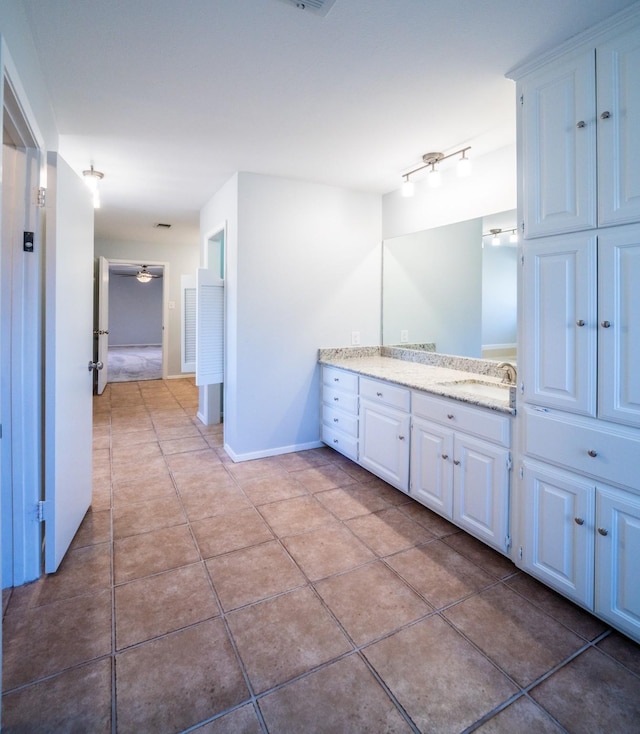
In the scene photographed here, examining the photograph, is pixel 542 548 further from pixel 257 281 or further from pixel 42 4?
pixel 42 4

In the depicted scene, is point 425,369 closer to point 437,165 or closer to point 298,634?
point 437,165

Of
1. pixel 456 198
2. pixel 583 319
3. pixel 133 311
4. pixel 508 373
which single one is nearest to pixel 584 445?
pixel 583 319

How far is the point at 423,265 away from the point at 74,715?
3.44 m

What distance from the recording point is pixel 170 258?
7359mm

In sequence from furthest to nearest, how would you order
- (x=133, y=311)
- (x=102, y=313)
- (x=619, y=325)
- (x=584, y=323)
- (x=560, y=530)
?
1. (x=133, y=311)
2. (x=102, y=313)
3. (x=560, y=530)
4. (x=584, y=323)
5. (x=619, y=325)

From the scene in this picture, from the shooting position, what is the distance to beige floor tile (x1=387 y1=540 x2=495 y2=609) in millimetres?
1918

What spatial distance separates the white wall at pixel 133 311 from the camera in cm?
1359

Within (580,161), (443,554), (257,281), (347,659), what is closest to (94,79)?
(257,281)

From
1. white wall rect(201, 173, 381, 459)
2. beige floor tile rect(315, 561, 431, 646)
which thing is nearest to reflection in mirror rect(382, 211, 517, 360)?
white wall rect(201, 173, 381, 459)

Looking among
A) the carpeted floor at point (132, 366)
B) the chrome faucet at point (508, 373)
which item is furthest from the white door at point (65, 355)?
the carpeted floor at point (132, 366)

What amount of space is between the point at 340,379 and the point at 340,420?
342 mm

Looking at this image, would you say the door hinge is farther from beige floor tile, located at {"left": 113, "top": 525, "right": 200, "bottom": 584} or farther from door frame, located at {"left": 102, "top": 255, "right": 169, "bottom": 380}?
door frame, located at {"left": 102, "top": 255, "right": 169, "bottom": 380}

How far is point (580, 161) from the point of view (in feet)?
5.49

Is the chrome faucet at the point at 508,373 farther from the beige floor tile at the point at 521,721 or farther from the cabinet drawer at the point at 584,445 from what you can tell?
the beige floor tile at the point at 521,721
